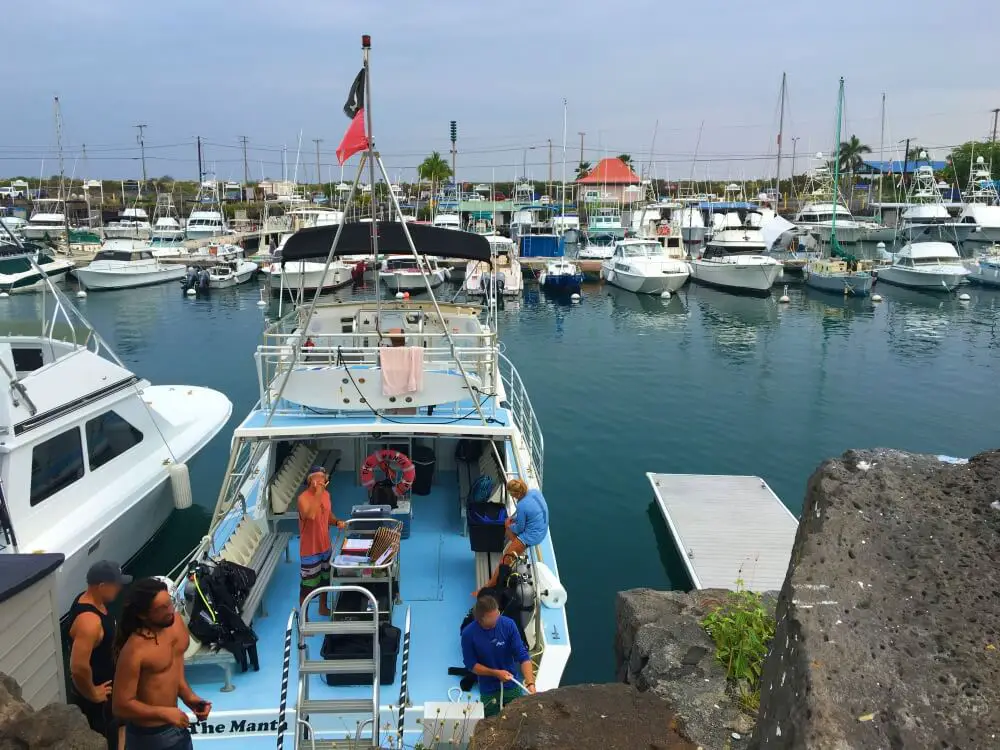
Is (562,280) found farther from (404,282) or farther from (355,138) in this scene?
(355,138)

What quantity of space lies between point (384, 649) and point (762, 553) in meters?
6.67

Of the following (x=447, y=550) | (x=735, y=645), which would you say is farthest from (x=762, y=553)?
(x=735, y=645)

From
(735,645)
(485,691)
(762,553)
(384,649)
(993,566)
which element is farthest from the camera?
(762,553)

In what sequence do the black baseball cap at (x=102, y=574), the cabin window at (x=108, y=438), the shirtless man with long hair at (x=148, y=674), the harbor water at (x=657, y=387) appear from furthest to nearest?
1. the harbor water at (x=657, y=387)
2. the cabin window at (x=108, y=438)
3. the black baseball cap at (x=102, y=574)
4. the shirtless man with long hair at (x=148, y=674)

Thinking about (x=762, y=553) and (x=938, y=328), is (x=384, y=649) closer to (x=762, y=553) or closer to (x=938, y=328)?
(x=762, y=553)

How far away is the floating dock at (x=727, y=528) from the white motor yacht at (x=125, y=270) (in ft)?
122

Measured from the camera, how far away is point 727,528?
37.6ft

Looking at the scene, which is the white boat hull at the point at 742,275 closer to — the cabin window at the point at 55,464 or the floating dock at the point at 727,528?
the floating dock at the point at 727,528

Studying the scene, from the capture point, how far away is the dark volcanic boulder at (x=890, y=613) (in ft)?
6.29

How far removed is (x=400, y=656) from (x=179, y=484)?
17.8 feet

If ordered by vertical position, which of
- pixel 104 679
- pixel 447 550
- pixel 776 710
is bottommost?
pixel 447 550

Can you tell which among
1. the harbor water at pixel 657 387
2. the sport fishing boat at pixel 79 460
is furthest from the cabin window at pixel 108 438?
the harbor water at pixel 657 387

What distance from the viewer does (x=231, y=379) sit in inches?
899

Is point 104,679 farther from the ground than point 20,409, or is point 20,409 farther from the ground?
point 20,409
